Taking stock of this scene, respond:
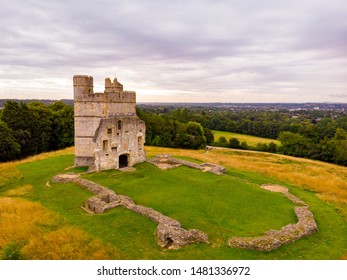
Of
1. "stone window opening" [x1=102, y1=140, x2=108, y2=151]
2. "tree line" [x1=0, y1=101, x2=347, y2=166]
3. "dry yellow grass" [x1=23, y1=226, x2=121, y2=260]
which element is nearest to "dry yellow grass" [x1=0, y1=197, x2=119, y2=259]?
"dry yellow grass" [x1=23, y1=226, x2=121, y2=260]

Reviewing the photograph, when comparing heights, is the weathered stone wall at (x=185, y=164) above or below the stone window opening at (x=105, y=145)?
below

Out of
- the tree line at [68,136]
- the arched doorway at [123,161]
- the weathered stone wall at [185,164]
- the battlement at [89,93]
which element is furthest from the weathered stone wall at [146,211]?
the tree line at [68,136]

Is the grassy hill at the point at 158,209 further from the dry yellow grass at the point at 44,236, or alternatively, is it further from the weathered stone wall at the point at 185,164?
the weathered stone wall at the point at 185,164

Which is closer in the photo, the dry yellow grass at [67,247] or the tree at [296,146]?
the dry yellow grass at [67,247]

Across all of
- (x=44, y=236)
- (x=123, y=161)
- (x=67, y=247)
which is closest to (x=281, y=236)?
(x=67, y=247)

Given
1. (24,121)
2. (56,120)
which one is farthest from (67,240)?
(56,120)

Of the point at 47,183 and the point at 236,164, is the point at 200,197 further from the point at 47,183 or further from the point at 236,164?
the point at 236,164
